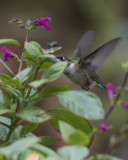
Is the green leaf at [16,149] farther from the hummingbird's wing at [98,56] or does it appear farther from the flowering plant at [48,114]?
the hummingbird's wing at [98,56]

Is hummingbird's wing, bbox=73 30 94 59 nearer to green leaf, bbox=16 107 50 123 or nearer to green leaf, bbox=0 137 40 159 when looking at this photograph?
green leaf, bbox=16 107 50 123

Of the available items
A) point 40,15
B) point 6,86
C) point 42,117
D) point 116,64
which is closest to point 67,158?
point 42,117

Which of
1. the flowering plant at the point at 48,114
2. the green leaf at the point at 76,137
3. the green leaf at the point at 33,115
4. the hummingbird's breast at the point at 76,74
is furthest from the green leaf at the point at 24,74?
the hummingbird's breast at the point at 76,74

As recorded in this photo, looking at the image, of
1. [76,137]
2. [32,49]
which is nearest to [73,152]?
[76,137]

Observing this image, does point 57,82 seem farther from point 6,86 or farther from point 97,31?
point 6,86

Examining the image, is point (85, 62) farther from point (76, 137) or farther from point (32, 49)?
point (76, 137)

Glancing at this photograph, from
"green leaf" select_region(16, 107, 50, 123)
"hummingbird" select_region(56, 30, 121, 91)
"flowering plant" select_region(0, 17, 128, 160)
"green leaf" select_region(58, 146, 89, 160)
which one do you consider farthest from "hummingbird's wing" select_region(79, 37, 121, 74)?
"green leaf" select_region(58, 146, 89, 160)
